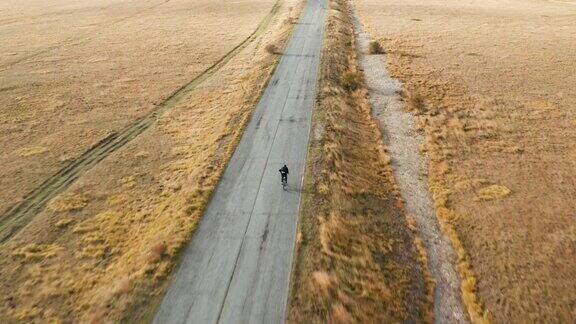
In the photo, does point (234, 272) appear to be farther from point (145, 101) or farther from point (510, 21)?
point (510, 21)

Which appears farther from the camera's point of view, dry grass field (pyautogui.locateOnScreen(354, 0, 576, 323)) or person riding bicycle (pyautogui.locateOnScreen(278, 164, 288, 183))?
person riding bicycle (pyautogui.locateOnScreen(278, 164, 288, 183))

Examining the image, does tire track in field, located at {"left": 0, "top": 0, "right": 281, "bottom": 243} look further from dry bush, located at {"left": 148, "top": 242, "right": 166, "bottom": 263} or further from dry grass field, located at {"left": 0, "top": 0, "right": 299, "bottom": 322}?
dry bush, located at {"left": 148, "top": 242, "right": 166, "bottom": 263}

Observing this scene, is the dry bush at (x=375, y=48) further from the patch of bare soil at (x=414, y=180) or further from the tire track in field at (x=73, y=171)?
the tire track in field at (x=73, y=171)

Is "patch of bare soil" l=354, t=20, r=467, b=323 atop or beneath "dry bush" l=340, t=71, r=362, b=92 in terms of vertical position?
beneath

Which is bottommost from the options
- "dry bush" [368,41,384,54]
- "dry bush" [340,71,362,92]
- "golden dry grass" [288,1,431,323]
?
"golden dry grass" [288,1,431,323]

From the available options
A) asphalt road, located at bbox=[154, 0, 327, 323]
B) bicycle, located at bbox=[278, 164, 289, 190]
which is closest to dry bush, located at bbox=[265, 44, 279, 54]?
asphalt road, located at bbox=[154, 0, 327, 323]

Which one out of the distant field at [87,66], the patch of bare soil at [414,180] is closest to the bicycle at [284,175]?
the patch of bare soil at [414,180]

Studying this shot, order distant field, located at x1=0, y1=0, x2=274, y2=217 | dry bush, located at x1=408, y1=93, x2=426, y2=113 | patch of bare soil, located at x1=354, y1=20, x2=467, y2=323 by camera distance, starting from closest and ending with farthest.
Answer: patch of bare soil, located at x1=354, y1=20, x2=467, y2=323 < distant field, located at x1=0, y1=0, x2=274, y2=217 < dry bush, located at x1=408, y1=93, x2=426, y2=113
